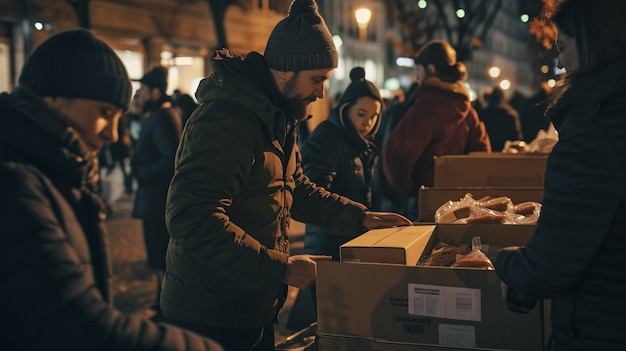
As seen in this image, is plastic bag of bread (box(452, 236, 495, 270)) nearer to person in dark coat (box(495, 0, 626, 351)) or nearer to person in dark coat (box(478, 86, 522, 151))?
person in dark coat (box(495, 0, 626, 351))

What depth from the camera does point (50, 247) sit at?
1.86 metres

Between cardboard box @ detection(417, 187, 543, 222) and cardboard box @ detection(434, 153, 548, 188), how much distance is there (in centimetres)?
59

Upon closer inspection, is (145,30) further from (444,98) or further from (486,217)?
(486,217)

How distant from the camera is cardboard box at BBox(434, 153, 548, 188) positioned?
5.03m

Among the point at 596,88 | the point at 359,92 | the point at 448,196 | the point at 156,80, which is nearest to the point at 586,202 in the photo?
the point at 596,88

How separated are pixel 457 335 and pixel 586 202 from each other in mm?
812

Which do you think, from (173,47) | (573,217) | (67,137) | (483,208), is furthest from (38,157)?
(173,47)

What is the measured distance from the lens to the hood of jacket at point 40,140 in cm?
196

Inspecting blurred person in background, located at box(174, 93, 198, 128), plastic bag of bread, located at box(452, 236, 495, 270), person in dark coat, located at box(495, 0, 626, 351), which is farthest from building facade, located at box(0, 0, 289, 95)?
person in dark coat, located at box(495, 0, 626, 351)

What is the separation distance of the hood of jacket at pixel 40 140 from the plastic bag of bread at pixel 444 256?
164cm

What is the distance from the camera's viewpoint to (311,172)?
5.25m

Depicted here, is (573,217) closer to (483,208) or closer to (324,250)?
(483,208)

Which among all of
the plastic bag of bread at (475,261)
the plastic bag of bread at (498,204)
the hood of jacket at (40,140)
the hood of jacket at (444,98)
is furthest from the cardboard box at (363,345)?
the hood of jacket at (444,98)

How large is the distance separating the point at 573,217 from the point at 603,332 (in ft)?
1.23
